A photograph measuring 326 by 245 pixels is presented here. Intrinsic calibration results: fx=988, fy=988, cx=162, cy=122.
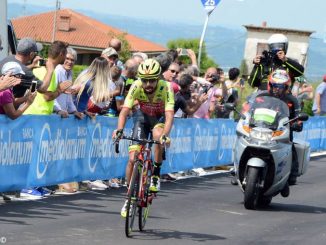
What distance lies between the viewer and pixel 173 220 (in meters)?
12.4

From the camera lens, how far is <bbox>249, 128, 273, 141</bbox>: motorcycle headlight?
1365 centimetres

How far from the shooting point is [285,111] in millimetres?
14102

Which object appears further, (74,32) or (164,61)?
(74,32)

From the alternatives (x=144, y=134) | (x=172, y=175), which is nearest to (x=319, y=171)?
(x=172, y=175)

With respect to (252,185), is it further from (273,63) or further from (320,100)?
(320,100)

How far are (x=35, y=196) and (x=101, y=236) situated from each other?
3346 millimetres

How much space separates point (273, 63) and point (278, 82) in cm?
131

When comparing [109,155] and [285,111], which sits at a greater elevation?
[285,111]

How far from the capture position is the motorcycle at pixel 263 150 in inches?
534

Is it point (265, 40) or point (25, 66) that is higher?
point (265, 40)

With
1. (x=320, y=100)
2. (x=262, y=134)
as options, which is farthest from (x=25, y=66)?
(x=320, y=100)

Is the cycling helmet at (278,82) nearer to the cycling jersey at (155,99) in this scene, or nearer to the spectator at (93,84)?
the spectator at (93,84)

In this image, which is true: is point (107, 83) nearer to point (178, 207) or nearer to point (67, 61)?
point (67, 61)

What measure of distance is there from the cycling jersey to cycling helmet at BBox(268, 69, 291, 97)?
9.55 ft
